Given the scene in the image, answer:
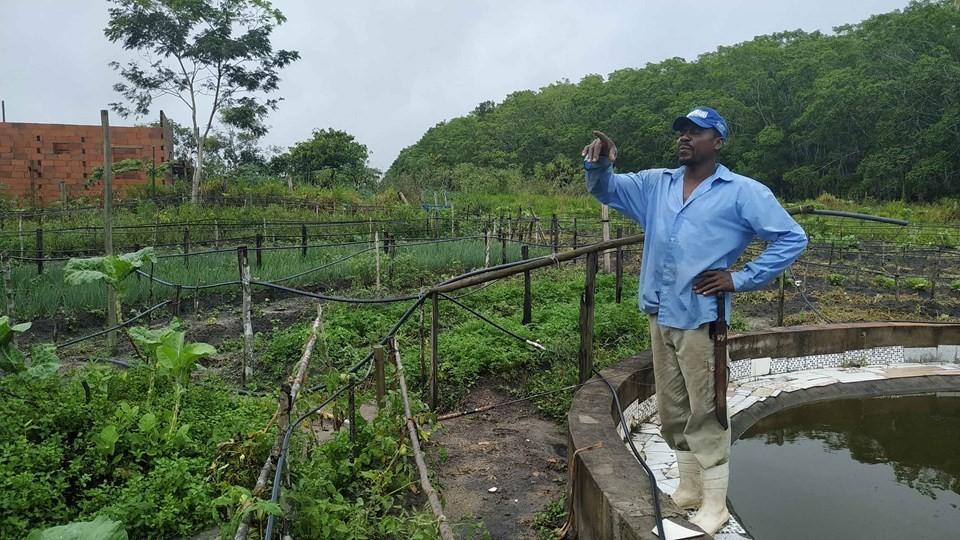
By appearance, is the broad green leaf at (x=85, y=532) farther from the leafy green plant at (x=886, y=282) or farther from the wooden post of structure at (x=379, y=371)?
the leafy green plant at (x=886, y=282)

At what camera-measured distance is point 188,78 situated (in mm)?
21812

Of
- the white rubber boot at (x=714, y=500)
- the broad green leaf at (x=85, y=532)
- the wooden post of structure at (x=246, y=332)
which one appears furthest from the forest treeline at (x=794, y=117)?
the broad green leaf at (x=85, y=532)

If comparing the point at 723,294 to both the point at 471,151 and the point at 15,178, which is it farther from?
the point at 471,151

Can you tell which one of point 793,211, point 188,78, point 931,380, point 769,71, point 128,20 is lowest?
point 931,380

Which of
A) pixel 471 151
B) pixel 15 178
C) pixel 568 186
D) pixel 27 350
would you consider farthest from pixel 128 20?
pixel 471 151

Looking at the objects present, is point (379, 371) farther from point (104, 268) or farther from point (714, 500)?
point (104, 268)

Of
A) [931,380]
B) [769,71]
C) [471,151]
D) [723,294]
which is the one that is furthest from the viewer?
[471,151]

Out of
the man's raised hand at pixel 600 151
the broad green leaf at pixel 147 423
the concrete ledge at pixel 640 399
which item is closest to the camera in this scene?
the concrete ledge at pixel 640 399

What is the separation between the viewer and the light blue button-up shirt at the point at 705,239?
8.44ft

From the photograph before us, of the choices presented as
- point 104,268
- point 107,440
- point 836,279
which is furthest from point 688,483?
point 836,279

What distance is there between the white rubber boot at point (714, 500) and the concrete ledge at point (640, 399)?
0.32m

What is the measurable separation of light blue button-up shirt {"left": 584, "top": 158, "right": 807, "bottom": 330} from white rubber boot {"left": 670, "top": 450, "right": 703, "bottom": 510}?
670 mm

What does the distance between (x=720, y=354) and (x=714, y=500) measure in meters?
0.64

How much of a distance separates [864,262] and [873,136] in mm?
25632
